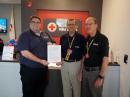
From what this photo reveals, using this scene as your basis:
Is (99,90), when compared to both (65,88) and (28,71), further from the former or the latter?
(28,71)

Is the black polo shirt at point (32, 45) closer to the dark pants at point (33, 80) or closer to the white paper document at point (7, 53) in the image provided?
the dark pants at point (33, 80)

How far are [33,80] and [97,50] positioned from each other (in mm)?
945

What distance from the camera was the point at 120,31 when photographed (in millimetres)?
3977

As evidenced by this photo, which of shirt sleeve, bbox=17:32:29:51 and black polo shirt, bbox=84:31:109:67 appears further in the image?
shirt sleeve, bbox=17:32:29:51

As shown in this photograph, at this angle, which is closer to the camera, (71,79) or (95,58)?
(95,58)

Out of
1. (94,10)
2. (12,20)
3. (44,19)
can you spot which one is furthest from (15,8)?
(94,10)

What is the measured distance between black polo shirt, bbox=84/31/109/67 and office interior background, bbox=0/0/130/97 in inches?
24.2

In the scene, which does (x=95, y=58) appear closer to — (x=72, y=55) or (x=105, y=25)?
(x=72, y=55)

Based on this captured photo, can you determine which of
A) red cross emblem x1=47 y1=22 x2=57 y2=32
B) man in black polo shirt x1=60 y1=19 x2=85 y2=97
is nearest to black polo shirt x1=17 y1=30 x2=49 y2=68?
man in black polo shirt x1=60 y1=19 x2=85 y2=97

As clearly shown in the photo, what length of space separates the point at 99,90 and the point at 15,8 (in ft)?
23.8

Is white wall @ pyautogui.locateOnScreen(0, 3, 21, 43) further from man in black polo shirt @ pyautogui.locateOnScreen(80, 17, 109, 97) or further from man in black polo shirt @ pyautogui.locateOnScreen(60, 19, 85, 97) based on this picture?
man in black polo shirt @ pyautogui.locateOnScreen(80, 17, 109, 97)

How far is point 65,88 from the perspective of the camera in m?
3.57

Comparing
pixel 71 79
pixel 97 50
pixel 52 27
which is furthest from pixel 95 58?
pixel 52 27

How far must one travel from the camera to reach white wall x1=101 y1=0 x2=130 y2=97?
3.54 meters
